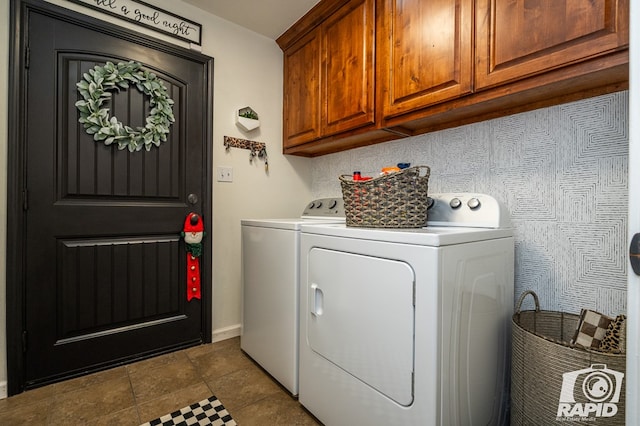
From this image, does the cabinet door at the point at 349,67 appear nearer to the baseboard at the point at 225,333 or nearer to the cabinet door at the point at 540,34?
the cabinet door at the point at 540,34

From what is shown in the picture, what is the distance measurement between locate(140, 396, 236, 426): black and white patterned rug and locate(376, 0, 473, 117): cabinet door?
173 centimetres

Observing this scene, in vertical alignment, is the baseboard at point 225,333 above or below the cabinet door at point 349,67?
below

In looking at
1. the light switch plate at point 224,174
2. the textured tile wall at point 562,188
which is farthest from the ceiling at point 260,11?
the textured tile wall at point 562,188

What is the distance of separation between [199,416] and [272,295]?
639 millimetres

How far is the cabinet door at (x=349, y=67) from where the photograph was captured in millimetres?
1697

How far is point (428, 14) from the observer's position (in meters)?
1.40

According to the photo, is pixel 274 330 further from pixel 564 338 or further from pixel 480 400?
pixel 564 338

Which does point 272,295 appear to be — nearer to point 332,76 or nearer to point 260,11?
point 332,76

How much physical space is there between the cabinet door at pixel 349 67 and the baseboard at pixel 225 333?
1648 millimetres

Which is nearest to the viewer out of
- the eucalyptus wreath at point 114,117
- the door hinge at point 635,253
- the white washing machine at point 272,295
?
the door hinge at point 635,253

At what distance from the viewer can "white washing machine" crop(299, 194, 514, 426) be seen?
936mm

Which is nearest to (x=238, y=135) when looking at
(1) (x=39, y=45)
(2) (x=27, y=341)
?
(1) (x=39, y=45)

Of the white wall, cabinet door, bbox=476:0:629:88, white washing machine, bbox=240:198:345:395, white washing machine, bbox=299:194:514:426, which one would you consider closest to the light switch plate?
the white wall

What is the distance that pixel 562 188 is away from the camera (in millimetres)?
1276
